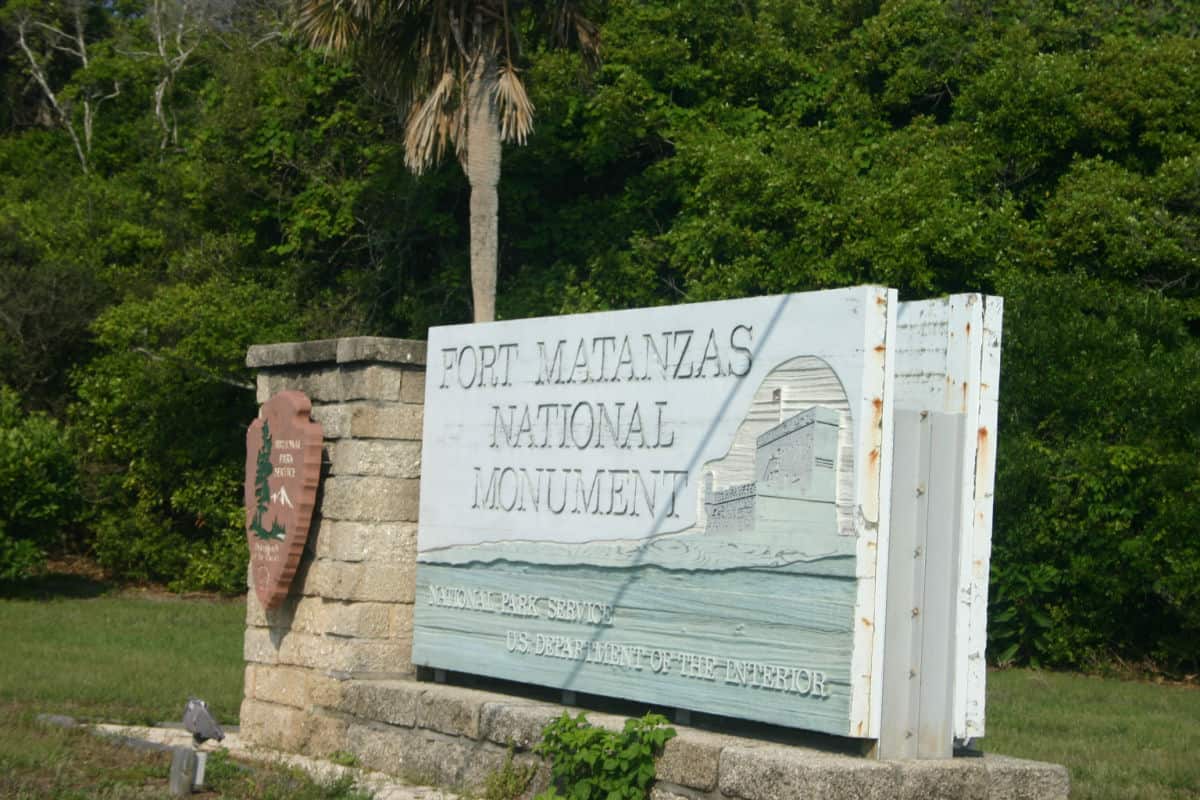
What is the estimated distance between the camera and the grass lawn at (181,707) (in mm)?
7680

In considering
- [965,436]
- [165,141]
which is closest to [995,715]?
[965,436]

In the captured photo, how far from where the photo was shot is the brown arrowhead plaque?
27.7 feet

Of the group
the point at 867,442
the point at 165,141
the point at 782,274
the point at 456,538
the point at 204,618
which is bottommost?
the point at 204,618

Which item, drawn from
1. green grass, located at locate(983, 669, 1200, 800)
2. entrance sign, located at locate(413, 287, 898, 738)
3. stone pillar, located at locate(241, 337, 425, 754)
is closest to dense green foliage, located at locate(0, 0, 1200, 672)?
green grass, located at locate(983, 669, 1200, 800)

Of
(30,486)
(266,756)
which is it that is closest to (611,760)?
(266,756)

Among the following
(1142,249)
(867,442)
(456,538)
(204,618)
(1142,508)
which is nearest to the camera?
(867,442)

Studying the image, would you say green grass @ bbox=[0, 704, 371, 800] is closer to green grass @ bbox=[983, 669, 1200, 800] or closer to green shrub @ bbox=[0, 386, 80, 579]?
green grass @ bbox=[983, 669, 1200, 800]

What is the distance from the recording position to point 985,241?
1598 cm

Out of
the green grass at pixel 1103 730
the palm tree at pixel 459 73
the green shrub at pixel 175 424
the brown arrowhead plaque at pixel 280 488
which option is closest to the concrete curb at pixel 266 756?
the brown arrowhead plaque at pixel 280 488

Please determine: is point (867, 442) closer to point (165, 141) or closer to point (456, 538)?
point (456, 538)

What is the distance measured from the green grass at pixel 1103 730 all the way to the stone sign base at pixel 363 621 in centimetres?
317

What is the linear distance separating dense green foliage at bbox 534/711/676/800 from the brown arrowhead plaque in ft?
8.57

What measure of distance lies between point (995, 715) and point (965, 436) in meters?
5.84

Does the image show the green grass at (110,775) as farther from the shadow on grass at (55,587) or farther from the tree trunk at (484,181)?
the shadow on grass at (55,587)
